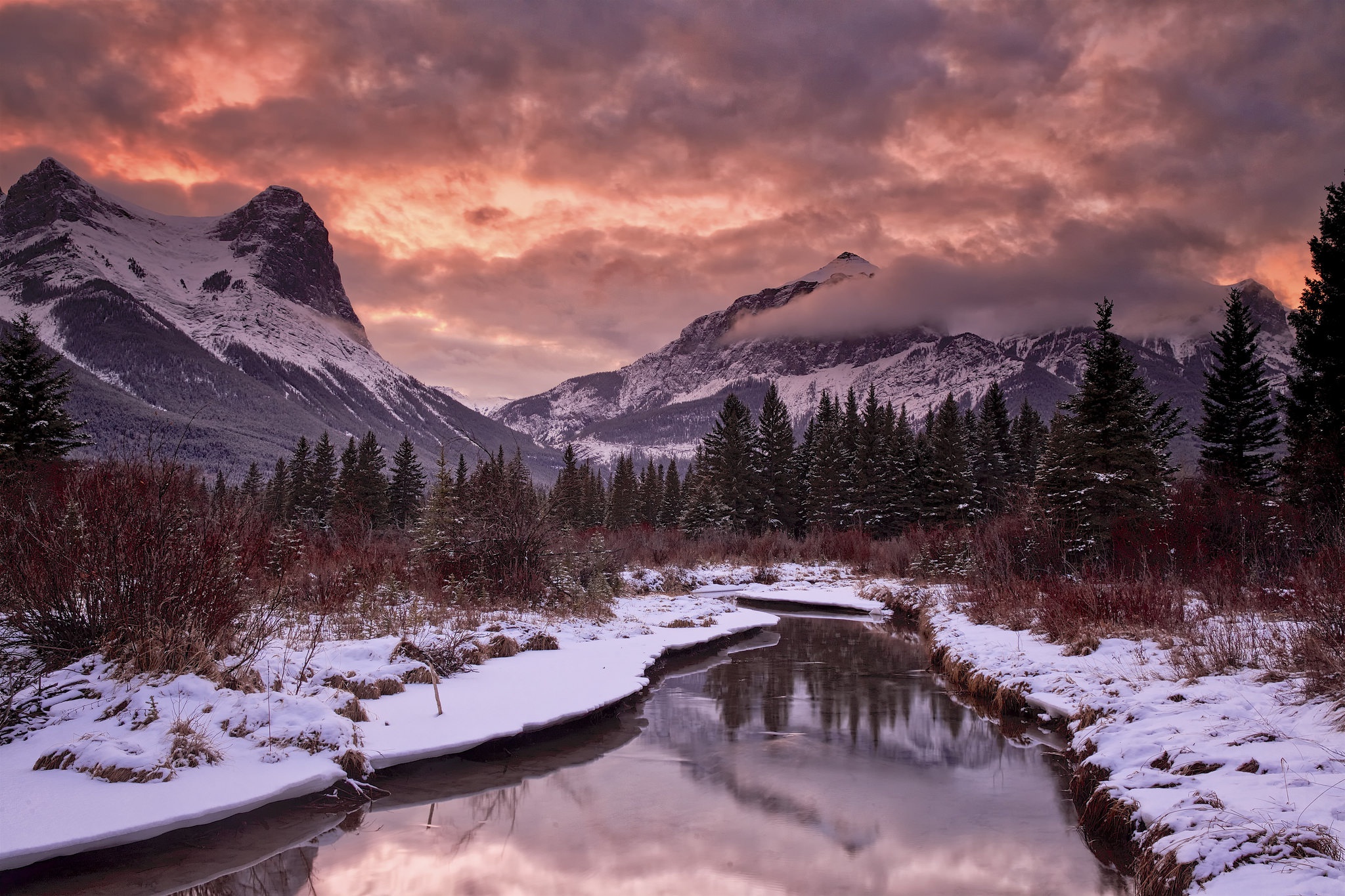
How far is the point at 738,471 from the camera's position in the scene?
5572 cm

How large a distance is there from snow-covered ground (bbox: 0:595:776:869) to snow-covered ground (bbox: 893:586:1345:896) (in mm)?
7140

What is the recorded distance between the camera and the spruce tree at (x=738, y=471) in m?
55.2

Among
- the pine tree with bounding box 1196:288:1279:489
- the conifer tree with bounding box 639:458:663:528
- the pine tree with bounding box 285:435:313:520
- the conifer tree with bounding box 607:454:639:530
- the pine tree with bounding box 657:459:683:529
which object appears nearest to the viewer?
the pine tree with bounding box 1196:288:1279:489

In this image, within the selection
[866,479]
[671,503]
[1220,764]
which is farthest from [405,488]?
[1220,764]

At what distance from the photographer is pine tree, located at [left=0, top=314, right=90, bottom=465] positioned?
76.7ft

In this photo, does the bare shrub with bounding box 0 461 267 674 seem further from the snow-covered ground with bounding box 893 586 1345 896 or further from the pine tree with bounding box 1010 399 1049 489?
the pine tree with bounding box 1010 399 1049 489

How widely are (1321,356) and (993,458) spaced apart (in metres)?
29.9

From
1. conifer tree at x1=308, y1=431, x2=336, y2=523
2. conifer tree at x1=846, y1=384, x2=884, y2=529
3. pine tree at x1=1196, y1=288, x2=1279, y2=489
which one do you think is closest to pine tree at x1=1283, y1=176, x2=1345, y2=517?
pine tree at x1=1196, y1=288, x2=1279, y2=489

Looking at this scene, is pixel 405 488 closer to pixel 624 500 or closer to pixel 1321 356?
pixel 624 500

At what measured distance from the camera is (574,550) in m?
22.8

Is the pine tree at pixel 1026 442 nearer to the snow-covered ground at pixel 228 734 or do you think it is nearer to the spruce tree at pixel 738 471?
the spruce tree at pixel 738 471

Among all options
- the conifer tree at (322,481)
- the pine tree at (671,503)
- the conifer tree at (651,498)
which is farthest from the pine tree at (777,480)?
the conifer tree at (322,481)

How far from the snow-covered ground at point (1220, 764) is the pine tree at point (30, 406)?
95.8 feet

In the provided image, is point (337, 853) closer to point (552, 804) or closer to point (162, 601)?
point (552, 804)
